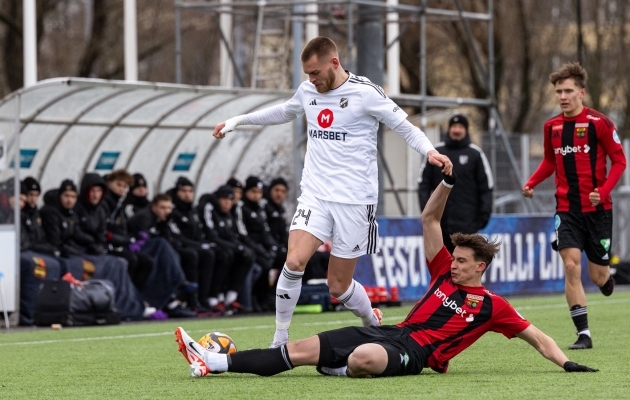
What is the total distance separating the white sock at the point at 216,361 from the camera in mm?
7961

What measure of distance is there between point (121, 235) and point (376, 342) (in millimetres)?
8682

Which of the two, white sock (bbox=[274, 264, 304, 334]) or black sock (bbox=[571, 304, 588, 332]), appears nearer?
white sock (bbox=[274, 264, 304, 334])

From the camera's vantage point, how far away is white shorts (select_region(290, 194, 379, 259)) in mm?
9117

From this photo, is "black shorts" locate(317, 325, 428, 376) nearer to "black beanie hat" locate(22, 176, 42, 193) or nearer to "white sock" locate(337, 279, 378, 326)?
"white sock" locate(337, 279, 378, 326)

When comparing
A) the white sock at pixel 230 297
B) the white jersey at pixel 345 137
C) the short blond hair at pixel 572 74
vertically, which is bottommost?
the white sock at pixel 230 297

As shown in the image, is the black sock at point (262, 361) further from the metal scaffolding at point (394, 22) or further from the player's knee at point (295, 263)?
the metal scaffolding at point (394, 22)

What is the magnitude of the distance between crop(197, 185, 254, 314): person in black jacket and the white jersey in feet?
25.6

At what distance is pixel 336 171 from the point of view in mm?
9180

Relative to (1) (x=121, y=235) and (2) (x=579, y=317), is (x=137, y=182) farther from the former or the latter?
(2) (x=579, y=317)

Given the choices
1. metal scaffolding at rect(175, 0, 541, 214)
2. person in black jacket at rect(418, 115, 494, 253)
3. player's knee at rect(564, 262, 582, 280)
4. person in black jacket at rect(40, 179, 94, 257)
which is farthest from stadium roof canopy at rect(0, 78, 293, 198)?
player's knee at rect(564, 262, 582, 280)

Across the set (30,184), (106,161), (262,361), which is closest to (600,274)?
(262,361)

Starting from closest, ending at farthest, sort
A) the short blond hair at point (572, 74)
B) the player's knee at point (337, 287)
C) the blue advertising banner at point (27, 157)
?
the player's knee at point (337, 287) → the short blond hair at point (572, 74) → the blue advertising banner at point (27, 157)

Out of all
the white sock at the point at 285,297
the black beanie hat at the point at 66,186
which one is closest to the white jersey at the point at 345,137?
the white sock at the point at 285,297

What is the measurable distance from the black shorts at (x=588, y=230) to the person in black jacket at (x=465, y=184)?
354 centimetres
